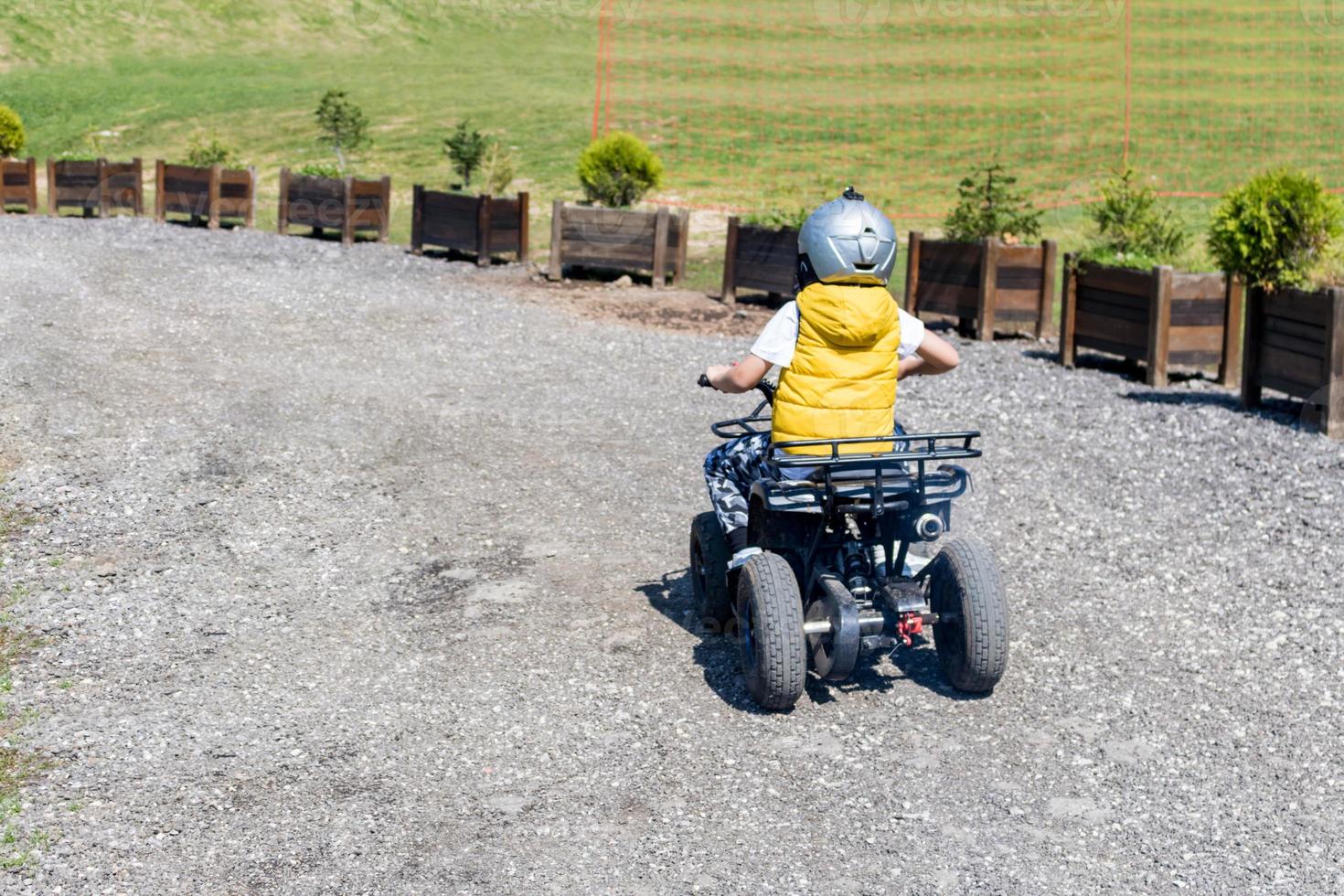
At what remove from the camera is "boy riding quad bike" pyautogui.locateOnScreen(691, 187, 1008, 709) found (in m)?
6.59

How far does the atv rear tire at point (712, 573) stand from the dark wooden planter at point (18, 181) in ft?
73.8

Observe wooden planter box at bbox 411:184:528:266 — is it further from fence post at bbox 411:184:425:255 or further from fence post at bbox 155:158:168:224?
fence post at bbox 155:158:168:224

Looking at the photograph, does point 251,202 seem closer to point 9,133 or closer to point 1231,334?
point 9,133

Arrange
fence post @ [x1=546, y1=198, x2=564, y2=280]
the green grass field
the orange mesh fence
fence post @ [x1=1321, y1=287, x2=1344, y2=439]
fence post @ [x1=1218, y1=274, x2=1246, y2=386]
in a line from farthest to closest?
the green grass field < the orange mesh fence < fence post @ [x1=546, y1=198, x2=564, y2=280] < fence post @ [x1=1218, y1=274, x2=1246, y2=386] < fence post @ [x1=1321, y1=287, x2=1344, y2=439]

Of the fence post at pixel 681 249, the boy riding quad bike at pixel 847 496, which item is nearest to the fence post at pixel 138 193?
the fence post at pixel 681 249

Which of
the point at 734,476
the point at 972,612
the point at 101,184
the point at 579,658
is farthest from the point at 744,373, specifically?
the point at 101,184

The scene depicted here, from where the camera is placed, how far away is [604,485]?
1058 cm

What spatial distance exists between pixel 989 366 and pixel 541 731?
939 cm

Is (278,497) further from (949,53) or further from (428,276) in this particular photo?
(949,53)

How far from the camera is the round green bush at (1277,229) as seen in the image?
1227 centimetres

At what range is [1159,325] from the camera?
14.1 metres

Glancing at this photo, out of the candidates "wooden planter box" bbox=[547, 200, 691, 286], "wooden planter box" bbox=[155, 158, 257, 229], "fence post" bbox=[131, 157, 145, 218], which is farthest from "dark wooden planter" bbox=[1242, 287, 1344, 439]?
"fence post" bbox=[131, 157, 145, 218]

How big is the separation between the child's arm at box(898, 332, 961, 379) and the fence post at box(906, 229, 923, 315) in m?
10.3

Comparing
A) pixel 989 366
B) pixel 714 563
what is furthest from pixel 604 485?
pixel 989 366
